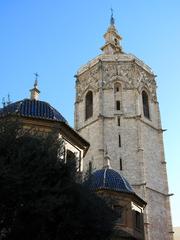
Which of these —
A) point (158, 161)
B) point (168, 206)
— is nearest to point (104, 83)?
point (158, 161)

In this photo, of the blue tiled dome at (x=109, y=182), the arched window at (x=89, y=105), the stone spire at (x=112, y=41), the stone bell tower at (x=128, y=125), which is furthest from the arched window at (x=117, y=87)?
the blue tiled dome at (x=109, y=182)

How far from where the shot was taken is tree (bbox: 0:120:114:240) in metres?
12.0

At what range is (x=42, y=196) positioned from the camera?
1238 cm

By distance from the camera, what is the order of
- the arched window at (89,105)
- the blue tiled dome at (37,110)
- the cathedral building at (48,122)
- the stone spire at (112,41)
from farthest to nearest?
the stone spire at (112,41), the arched window at (89,105), the blue tiled dome at (37,110), the cathedral building at (48,122)

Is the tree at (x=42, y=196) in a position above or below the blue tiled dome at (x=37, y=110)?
below

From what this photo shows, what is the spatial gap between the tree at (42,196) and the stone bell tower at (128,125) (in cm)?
2690

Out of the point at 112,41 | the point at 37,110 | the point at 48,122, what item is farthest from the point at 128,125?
the point at 48,122

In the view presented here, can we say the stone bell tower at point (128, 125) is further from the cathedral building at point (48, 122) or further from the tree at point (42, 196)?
the tree at point (42, 196)

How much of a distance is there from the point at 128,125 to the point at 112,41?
58.1 ft

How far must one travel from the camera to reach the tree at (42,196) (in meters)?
12.0

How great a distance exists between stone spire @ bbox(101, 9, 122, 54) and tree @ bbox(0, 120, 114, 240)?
148 ft

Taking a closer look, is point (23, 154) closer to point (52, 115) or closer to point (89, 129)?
point (52, 115)

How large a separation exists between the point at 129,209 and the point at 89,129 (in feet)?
79.7

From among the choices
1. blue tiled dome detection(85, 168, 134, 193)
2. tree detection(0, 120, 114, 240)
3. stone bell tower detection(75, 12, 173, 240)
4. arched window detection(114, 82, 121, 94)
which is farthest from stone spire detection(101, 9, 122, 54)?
tree detection(0, 120, 114, 240)
